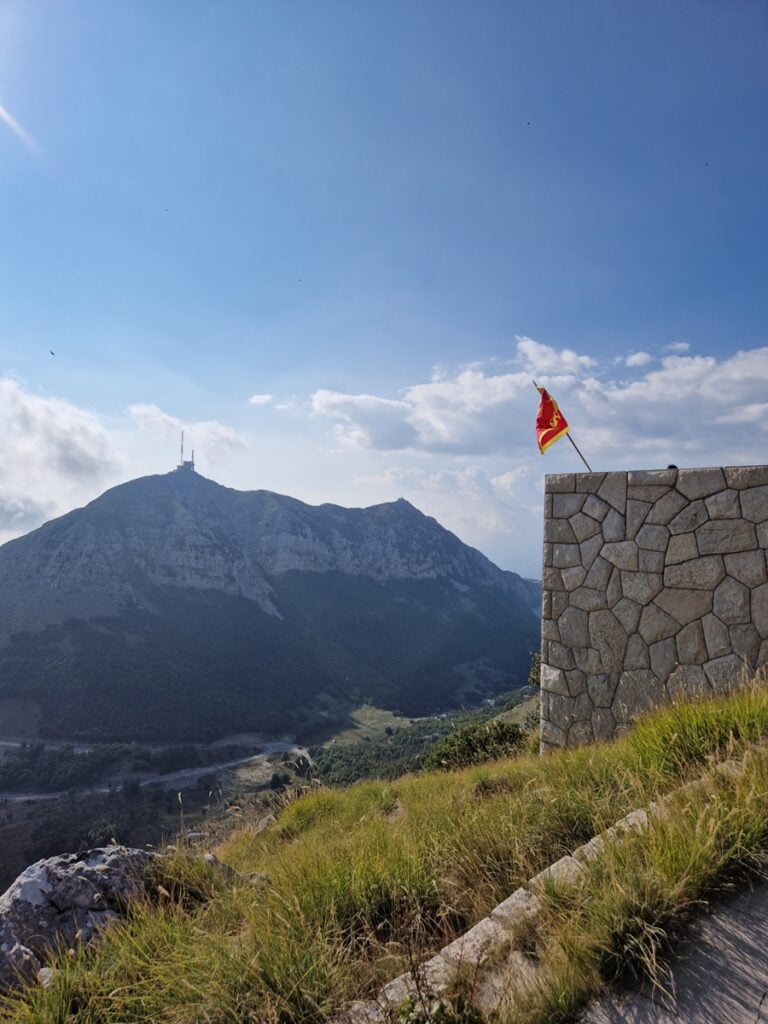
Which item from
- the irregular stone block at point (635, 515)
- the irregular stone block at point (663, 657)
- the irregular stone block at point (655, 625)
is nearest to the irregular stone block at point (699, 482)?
the irregular stone block at point (635, 515)

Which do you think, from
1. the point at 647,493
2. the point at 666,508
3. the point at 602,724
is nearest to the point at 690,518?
the point at 666,508

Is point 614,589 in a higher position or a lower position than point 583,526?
lower

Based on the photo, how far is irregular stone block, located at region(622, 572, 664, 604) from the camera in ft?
21.2

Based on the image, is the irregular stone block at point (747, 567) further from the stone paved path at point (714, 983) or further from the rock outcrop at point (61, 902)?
the rock outcrop at point (61, 902)

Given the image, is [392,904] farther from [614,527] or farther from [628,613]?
[614,527]

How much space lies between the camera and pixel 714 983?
7.18 ft

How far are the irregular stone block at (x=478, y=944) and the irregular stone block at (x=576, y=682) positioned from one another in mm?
4632

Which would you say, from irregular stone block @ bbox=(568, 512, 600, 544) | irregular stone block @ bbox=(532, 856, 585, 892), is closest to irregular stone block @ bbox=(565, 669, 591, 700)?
irregular stone block @ bbox=(568, 512, 600, 544)

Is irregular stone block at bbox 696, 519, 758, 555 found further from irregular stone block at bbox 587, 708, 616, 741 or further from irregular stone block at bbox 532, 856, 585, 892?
irregular stone block at bbox 532, 856, 585, 892

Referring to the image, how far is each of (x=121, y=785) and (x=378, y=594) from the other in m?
100.0

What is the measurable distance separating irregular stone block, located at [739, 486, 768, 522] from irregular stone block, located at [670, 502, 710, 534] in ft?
1.19

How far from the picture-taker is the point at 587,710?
6.91m

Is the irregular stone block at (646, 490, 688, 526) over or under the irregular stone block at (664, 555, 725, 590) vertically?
over

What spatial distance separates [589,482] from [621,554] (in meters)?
1.00
